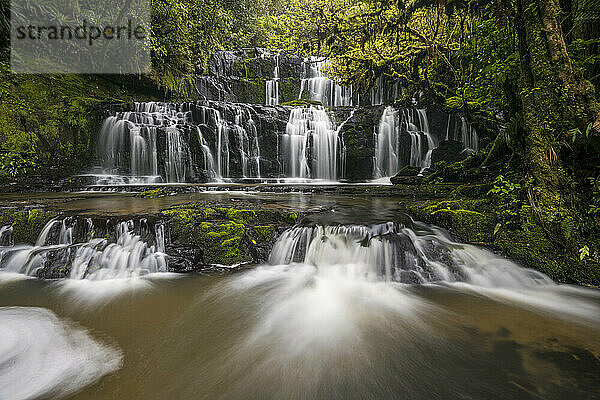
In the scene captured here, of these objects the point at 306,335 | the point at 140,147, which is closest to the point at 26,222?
the point at 306,335

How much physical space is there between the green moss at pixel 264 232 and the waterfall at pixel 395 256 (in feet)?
0.62

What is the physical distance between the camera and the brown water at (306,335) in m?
1.97

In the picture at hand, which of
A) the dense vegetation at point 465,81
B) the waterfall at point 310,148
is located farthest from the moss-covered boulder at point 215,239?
the waterfall at point 310,148

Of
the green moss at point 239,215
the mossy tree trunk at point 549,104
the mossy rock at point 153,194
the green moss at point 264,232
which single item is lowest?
the green moss at point 264,232

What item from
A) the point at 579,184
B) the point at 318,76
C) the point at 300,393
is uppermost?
the point at 318,76

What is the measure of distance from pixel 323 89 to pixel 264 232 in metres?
15.6

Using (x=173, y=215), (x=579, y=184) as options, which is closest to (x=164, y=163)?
(x=173, y=215)

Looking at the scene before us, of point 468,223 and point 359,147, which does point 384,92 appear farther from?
point 468,223

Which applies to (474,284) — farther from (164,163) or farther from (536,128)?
(164,163)

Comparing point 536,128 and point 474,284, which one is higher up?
point 536,128

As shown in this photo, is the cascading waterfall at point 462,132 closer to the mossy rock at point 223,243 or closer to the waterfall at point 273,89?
the waterfall at point 273,89

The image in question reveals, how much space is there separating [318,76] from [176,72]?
906cm

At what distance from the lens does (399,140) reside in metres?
12.1

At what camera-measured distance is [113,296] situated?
335 cm
